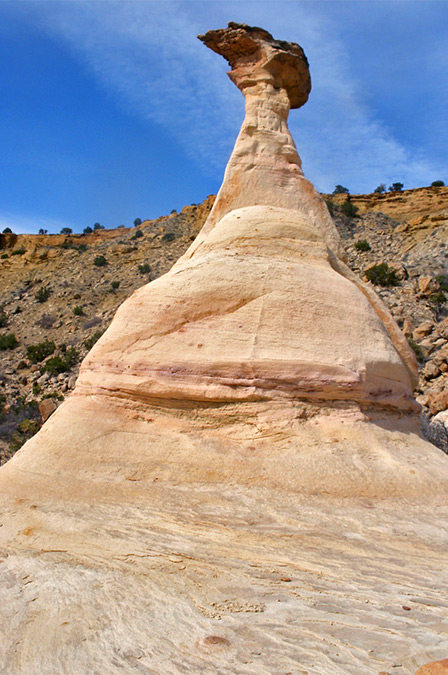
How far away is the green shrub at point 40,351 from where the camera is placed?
2414 centimetres

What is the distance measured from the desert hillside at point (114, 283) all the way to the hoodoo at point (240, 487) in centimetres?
536

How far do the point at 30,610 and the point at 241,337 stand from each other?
3.10 metres

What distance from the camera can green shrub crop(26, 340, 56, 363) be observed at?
2414 cm

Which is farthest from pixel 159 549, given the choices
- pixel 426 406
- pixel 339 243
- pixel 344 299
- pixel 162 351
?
pixel 426 406

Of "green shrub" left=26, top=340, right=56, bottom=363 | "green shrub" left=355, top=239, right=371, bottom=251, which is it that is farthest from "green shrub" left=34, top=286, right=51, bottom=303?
"green shrub" left=355, top=239, right=371, bottom=251

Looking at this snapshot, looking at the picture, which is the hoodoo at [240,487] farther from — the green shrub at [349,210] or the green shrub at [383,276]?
the green shrub at [349,210]

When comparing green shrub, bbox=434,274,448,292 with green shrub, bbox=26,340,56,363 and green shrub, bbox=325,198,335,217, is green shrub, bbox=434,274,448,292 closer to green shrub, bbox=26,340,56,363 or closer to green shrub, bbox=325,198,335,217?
green shrub, bbox=325,198,335,217

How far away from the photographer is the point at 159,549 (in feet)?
10.3

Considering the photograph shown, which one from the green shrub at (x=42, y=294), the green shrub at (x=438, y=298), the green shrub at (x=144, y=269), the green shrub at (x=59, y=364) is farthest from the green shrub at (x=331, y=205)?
the green shrub at (x=59, y=364)

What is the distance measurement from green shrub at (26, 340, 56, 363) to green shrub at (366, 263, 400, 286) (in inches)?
633

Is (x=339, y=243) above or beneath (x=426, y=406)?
above

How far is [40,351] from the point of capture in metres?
24.5

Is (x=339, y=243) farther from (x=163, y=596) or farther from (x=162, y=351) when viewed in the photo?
(x=163, y=596)

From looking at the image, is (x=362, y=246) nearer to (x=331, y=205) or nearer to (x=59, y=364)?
(x=331, y=205)
